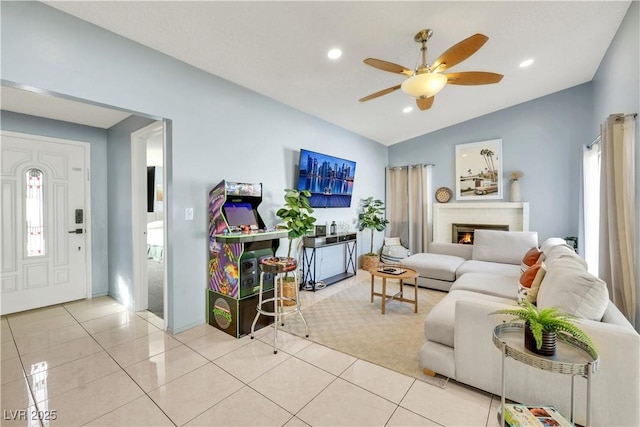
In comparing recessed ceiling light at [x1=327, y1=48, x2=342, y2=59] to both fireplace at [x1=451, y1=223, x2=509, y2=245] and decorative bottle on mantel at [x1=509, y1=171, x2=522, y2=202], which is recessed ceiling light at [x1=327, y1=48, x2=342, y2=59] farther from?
fireplace at [x1=451, y1=223, x2=509, y2=245]

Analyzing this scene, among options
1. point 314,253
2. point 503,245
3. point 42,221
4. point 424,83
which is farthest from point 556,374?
point 42,221

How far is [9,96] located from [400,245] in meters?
6.31

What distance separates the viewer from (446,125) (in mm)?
5629

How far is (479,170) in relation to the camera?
536 cm

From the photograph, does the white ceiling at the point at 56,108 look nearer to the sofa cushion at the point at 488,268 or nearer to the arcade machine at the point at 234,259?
the arcade machine at the point at 234,259

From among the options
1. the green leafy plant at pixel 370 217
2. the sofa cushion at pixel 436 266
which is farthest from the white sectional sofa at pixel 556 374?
the green leafy plant at pixel 370 217

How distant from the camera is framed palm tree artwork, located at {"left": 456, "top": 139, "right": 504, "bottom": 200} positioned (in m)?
5.16

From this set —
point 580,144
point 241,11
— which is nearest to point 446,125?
Result: point 580,144

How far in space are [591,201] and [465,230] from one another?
1.97 meters

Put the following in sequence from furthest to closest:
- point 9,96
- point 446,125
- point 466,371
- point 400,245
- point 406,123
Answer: point 400,245, point 446,125, point 406,123, point 9,96, point 466,371

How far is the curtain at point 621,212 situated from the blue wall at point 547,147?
7.60 ft

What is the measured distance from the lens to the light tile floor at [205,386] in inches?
67.5

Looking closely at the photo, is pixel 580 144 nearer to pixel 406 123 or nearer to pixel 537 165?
pixel 537 165

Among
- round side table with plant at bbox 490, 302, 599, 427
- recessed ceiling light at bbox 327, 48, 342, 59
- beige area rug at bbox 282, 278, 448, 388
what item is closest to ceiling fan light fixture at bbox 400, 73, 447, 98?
Result: recessed ceiling light at bbox 327, 48, 342, 59
